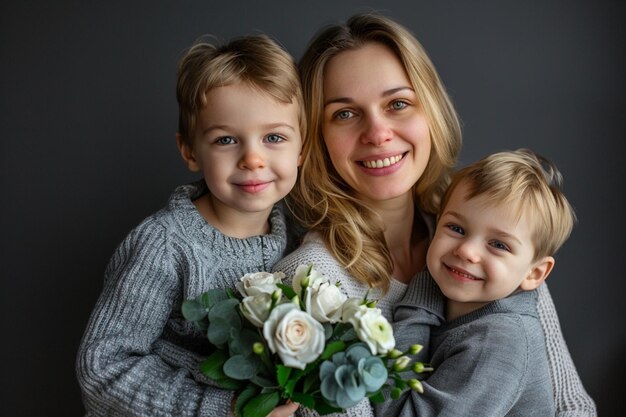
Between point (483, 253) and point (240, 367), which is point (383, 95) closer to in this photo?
point (483, 253)

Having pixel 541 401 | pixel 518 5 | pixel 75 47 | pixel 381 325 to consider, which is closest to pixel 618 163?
pixel 518 5

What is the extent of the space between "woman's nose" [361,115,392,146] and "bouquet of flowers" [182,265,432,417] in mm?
621

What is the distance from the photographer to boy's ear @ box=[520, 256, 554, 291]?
199cm

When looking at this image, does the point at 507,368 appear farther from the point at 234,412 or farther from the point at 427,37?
the point at 427,37

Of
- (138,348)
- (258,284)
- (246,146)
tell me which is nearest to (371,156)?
A: (246,146)

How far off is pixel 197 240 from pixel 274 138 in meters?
0.39

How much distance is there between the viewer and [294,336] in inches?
56.7

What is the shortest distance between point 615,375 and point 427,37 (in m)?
1.65

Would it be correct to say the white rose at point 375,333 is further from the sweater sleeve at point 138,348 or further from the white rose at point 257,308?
the sweater sleeve at point 138,348

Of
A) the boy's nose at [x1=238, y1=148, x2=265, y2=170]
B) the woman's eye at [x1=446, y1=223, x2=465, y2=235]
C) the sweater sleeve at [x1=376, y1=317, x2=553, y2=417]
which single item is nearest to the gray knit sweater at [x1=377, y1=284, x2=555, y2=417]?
the sweater sleeve at [x1=376, y1=317, x2=553, y2=417]

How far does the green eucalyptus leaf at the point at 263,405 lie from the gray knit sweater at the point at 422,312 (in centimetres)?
48

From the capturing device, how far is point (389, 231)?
2.37m

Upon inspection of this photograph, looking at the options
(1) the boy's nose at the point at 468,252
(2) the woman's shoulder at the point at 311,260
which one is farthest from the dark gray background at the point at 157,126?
(1) the boy's nose at the point at 468,252

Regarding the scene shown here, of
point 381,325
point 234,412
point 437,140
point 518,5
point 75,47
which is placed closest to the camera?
point 381,325
